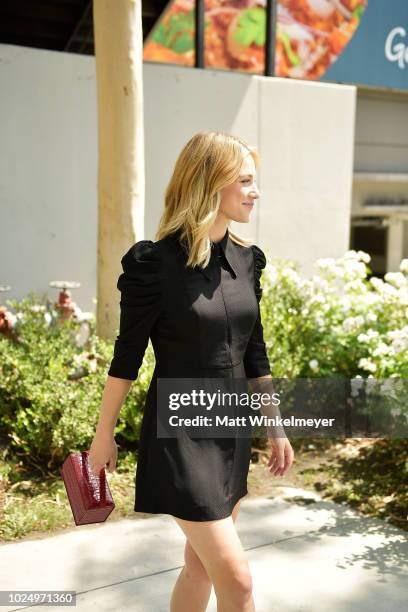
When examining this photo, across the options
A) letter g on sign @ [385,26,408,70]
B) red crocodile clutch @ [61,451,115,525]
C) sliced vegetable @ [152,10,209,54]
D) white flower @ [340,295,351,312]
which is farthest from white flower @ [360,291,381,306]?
letter g on sign @ [385,26,408,70]

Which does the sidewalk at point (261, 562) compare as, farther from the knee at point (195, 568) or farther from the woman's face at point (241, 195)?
the woman's face at point (241, 195)

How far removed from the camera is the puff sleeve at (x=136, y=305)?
2.21 m

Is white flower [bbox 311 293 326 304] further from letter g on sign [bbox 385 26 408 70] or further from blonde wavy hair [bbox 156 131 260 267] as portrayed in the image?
letter g on sign [bbox 385 26 408 70]

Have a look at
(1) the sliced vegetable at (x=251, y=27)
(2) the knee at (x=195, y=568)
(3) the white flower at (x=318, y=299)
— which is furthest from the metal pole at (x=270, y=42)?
(2) the knee at (x=195, y=568)

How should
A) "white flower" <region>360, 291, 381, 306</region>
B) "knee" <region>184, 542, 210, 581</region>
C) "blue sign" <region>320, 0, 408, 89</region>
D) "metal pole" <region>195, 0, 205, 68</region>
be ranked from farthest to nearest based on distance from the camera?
1. "blue sign" <region>320, 0, 408, 89</region>
2. "metal pole" <region>195, 0, 205, 68</region>
3. "white flower" <region>360, 291, 381, 306</region>
4. "knee" <region>184, 542, 210, 581</region>

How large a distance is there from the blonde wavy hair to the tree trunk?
2.58 meters

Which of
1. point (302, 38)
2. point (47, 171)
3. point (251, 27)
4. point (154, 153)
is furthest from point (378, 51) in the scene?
point (47, 171)

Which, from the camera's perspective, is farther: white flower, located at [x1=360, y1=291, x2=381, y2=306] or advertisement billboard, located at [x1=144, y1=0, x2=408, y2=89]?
advertisement billboard, located at [x1=144, y1=0, x2=408, y2=89]

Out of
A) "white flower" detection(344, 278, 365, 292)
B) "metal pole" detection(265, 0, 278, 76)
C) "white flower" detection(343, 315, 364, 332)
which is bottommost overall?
"white flower" detection(343, 315, 364, 332)

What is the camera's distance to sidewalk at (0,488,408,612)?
310 cm

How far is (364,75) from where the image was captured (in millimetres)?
10398

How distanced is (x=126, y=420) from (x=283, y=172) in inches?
165

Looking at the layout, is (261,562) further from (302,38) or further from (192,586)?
(302,38)

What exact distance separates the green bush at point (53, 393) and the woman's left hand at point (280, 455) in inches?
72.9
